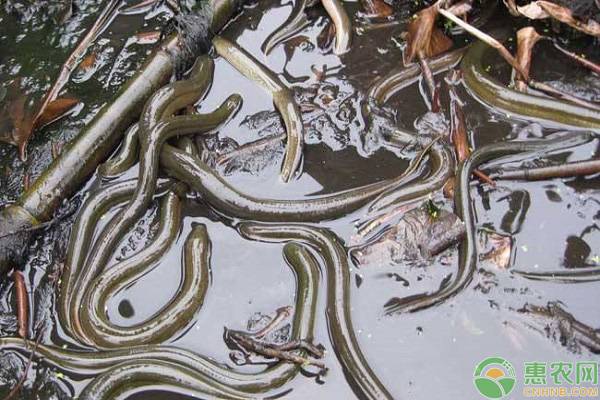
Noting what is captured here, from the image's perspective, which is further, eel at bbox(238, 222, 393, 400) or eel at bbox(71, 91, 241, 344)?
eel at bbox(71, 91, 241, 344)

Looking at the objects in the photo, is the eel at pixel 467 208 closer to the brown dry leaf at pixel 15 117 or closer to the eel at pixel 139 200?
the eel at pixel 139 200

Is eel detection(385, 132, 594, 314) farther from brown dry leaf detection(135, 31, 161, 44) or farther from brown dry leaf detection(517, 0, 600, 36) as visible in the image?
brown dry leaf detection(135, 31, 161, 44)

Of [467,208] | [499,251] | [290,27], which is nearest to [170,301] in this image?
[467,208]

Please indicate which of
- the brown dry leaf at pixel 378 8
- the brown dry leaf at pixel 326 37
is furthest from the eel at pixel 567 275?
the brown dry leaf at pixel 378 8

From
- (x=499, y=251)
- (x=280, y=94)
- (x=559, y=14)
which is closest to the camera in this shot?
(x=499, y=251)

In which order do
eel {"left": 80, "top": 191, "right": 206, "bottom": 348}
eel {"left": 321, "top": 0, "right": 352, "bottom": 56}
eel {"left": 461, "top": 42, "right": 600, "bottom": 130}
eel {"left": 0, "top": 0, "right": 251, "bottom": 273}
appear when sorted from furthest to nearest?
eel {"left": 321, "top": 0, "right": 352, "bottom": 56}, eel {"left": 461, "top": 42, "right": 600, "bottom": 130}, eel {"left": 0, "top": 0, "right": 251, "bottom": 273}, eel {"left": 80, "top": 191, "right": 206, "bottom": 348}

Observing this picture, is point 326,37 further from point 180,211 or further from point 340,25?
point 180,211

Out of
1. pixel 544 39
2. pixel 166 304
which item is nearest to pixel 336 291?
pixel 166 304

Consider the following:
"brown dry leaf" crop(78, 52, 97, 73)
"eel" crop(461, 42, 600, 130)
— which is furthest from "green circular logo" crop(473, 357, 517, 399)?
"brown dry leaf" crop(78, 52, 97, 73)
